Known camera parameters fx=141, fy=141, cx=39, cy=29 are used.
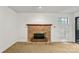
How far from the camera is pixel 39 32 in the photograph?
9.67 metres

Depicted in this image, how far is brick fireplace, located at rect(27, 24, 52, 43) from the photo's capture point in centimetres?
952

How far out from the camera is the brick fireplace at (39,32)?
952 cm

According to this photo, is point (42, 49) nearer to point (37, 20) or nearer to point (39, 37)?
point (39, 37)

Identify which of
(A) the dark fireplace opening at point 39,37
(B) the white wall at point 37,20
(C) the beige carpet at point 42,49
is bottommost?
(C) the beige carpet at point 42,49

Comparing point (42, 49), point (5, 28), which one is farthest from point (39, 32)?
point (5, 28)

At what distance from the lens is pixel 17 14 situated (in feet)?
31.3

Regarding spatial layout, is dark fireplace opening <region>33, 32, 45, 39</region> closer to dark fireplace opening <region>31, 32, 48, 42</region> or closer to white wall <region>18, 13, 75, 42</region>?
dark fireplace opening <region>31, 32, 48, 42</region>

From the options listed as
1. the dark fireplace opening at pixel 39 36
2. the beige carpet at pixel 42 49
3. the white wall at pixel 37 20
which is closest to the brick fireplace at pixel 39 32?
the dark fireplace opening at pixel 39 36

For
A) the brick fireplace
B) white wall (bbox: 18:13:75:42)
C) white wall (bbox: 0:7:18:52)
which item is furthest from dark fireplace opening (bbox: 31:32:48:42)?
white wall (bbox: 0:7:18:52)

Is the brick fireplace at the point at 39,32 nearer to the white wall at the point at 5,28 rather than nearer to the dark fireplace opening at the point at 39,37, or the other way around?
the dark fireplace opening at the point at 39,37
